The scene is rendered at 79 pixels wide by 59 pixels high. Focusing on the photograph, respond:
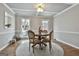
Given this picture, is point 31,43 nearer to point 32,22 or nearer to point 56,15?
point 32,22

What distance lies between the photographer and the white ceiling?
7.40 feet

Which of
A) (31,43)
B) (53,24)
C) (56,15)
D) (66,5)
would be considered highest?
(66,5)

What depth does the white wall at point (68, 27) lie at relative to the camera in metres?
2.41

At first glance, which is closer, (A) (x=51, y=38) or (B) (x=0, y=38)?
(B) (x=0, y=38)

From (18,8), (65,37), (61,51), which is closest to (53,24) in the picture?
(65,37)

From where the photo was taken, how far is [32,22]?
2482 millimetres

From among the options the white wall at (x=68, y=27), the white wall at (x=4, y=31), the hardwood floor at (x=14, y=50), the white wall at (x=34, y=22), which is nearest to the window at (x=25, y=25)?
the white wall at (x=34, y=22)

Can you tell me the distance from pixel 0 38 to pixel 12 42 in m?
0.27

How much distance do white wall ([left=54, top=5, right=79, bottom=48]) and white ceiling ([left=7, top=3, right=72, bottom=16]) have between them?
0.48ft

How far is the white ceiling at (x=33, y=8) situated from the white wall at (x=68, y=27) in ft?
0.48

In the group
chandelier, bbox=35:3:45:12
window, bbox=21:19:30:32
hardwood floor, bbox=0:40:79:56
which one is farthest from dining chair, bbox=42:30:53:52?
chandelier, bbox=35:3:45:12

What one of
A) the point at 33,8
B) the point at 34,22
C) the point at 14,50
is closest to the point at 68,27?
the point at 34,22

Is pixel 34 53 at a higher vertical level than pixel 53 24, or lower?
lower

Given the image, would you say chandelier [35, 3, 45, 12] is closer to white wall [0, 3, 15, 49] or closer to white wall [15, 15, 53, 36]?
white wall [15, 15, 53, 36]
